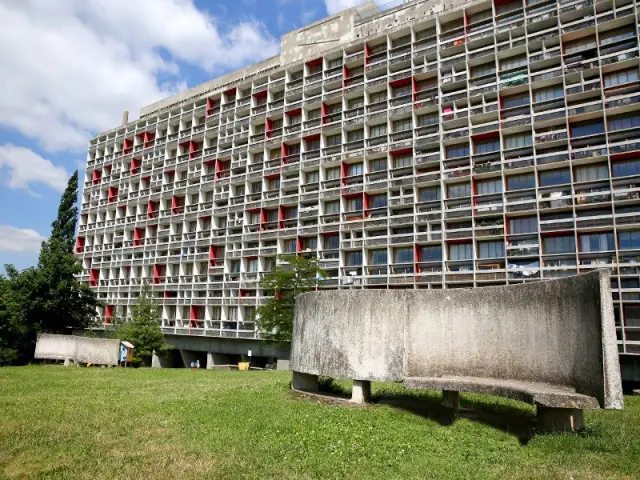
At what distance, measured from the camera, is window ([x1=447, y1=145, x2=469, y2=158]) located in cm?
3806

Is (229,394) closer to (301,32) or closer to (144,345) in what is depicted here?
(144,345)

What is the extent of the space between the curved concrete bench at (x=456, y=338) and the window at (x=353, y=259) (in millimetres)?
26691

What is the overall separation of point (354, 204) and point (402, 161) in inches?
210

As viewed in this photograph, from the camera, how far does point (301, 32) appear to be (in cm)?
5128

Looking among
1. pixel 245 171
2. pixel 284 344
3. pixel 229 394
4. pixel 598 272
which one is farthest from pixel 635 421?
pixel 245 171

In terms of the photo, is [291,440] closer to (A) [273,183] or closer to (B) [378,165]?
(B) [378,165]

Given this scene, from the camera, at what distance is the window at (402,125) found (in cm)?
4138

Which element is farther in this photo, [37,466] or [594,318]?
[594,318]

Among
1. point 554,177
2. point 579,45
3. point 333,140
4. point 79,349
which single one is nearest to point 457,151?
point 554,177

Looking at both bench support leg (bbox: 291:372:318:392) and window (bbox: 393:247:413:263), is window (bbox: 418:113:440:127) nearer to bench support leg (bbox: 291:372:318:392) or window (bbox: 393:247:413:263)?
window (bbox: 393:247:413:263)

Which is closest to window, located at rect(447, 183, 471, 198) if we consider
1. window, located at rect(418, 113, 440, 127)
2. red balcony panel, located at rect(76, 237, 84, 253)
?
window, located at rect(418, 113, 440, 127)

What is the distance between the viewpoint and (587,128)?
112 feet

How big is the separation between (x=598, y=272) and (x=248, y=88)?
4840 centimetres

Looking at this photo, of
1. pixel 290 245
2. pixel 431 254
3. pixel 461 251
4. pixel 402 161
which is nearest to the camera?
pixel 461 251
